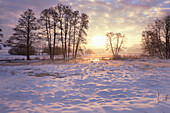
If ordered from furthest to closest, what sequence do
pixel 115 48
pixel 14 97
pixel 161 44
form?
pixel 115 48
pixel 161 44
pixel 14 97

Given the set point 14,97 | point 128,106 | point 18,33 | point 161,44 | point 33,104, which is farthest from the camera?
point 161,44

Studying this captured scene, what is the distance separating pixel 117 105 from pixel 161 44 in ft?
93.3

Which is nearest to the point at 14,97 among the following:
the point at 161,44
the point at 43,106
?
the point at 43,106

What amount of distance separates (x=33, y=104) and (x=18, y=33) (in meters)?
23.7

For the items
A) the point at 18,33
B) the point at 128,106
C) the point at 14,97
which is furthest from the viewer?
the point at 18,33

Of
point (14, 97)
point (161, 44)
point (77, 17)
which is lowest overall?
point (14, 97)

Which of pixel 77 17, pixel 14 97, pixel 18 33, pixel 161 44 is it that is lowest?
pixel 14 97

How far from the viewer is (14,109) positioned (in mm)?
3047

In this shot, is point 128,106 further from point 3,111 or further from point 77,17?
point 77,17

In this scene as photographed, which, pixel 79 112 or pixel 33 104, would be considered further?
pixel 33 104

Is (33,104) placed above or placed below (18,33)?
below

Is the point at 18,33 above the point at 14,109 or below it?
above

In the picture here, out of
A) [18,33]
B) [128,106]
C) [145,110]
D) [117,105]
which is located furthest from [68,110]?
[18,33]

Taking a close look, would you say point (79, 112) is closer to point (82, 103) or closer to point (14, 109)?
point (82, 103)
